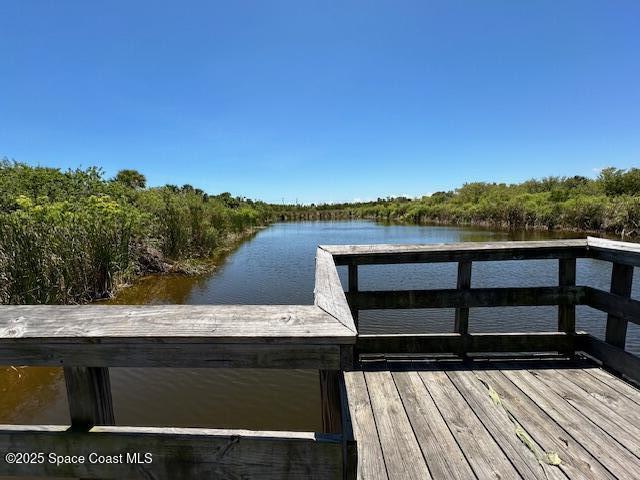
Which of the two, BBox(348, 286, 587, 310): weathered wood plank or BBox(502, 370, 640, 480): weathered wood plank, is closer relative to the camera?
BBox(502, 370, 640, 480): weathered wood plank

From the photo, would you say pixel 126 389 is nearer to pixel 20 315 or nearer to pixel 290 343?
pixel 20 315

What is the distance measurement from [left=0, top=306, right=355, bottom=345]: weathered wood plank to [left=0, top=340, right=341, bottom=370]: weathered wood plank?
0.03m

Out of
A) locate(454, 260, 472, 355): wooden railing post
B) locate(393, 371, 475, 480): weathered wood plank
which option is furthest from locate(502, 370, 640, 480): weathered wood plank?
locate(393, 371, 475, 480): weathered wood plank

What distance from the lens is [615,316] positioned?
2.68m

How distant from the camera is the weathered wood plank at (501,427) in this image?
5.69 feet

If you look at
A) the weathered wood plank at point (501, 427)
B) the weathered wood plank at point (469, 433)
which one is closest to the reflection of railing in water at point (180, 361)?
the weathered wood plank at point (469, 433)

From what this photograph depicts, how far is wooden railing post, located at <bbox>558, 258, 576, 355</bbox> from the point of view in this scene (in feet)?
9.60

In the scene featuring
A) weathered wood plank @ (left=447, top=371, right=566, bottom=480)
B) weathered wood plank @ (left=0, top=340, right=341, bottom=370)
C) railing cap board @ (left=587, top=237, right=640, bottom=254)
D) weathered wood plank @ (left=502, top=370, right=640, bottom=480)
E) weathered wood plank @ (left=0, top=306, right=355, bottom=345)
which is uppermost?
weathered wood plank @ (left=0, top=306, right=355, bottom=345)

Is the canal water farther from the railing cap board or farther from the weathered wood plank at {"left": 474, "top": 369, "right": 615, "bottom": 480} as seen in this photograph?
the railing cap board

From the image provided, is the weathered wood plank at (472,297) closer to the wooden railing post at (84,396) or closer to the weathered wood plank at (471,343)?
the weathered wood plank at (471,343)

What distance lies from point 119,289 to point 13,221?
3.01 meters

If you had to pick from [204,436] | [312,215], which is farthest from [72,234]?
[312,215]

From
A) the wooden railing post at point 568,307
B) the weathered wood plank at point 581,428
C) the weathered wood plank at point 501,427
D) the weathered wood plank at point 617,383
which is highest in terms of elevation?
the wooden railing post at point 568,307

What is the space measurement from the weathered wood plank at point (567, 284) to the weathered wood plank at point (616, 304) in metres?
0.13
